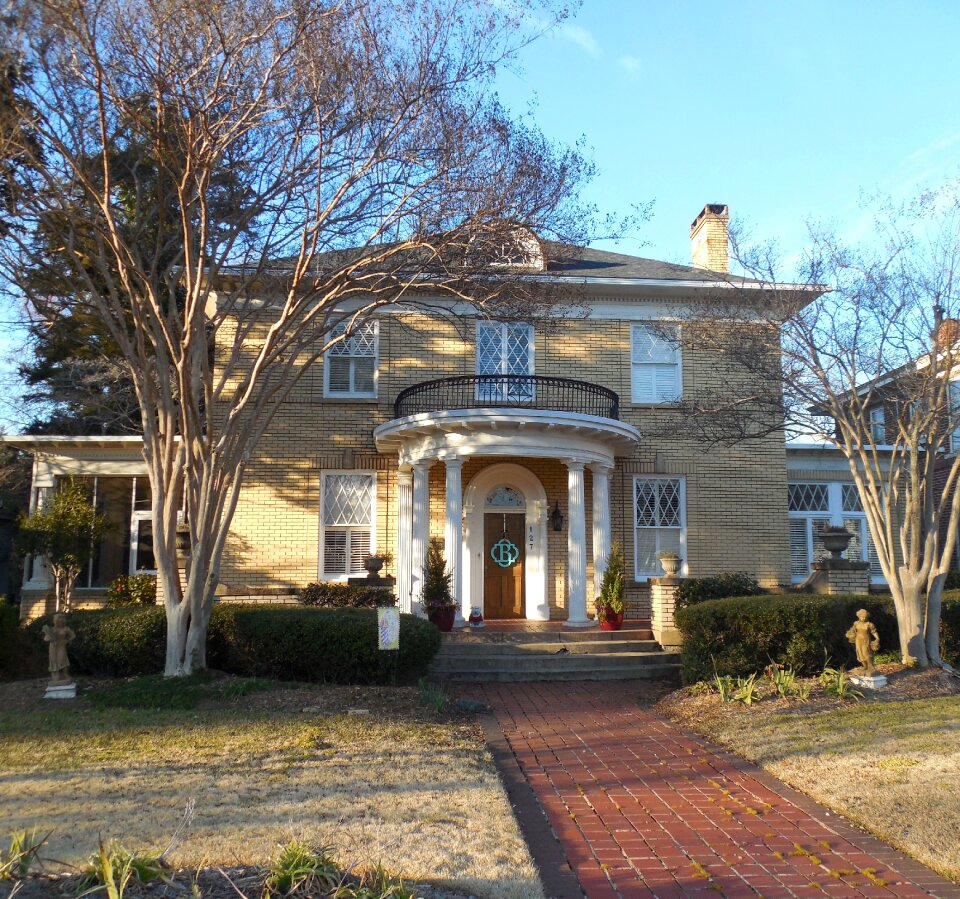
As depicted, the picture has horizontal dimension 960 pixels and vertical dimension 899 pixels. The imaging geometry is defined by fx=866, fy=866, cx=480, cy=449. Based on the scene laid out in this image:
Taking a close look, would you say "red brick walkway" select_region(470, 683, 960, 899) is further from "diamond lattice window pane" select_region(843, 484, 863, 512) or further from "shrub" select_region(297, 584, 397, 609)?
"diamond lattice window pane" select_region(843, 484, 863, 512)

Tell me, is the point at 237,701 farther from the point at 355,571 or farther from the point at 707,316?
the point at 707,316

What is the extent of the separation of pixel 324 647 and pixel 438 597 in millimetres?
3588

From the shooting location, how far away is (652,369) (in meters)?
18.2

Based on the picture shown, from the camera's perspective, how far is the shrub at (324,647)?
11.4 meters

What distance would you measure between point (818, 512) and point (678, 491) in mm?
3760

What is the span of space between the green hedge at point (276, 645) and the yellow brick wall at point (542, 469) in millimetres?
4666

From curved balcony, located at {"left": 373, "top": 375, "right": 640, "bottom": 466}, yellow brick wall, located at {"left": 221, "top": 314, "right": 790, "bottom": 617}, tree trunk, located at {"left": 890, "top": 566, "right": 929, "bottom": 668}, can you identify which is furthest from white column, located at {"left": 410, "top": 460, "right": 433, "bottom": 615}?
tree trunk, located at {"left": 890, "top": 566, "right": 929, "bottom": 668}

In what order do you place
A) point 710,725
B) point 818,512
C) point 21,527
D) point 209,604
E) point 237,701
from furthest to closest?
point 818,512 < point 21,527 < point 209,604 < point 237,701 < point 710,725

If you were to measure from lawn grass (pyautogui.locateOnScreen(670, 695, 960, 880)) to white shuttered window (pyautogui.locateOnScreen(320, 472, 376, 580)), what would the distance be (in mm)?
8187

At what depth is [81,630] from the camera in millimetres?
12062

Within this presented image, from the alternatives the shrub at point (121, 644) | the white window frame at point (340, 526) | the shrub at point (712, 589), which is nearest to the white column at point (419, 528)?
the white window frame at point (340, 526)

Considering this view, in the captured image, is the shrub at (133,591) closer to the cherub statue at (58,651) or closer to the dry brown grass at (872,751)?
the cherub statue at (58,651)

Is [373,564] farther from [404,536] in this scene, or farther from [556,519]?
[556,519]

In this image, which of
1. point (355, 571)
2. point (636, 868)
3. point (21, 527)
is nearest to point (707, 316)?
point (355, 571)
